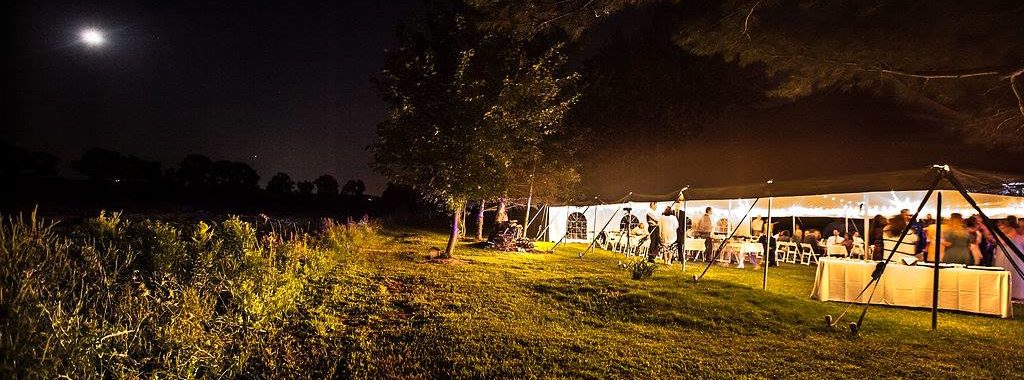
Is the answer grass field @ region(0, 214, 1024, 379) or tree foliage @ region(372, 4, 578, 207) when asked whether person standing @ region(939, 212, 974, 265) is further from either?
tree foliage @ region(372, 4, 578, 207)

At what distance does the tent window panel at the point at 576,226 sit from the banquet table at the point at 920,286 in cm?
1353

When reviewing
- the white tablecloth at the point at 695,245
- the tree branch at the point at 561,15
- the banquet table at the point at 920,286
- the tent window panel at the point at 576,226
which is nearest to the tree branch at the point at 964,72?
the banquet table at the point at 920,286

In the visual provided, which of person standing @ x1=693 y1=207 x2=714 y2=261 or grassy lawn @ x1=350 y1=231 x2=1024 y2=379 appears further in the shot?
person standing @ x1=693 y1=207 x2=714 y2=261

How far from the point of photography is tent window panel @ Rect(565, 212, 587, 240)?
2120 cm

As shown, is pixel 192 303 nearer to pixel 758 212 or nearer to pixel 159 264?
pixel 159 264

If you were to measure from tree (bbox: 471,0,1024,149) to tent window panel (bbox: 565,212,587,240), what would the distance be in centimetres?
1356

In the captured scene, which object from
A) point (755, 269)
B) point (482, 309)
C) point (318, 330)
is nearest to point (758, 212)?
point (755, 269)

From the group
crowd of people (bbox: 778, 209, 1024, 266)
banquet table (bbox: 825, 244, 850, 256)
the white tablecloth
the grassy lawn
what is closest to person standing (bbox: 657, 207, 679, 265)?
the white tablecloth

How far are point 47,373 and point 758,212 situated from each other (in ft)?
54.6

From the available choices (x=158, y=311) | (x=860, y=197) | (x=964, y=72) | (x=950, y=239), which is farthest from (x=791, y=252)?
(x=158, y=311)

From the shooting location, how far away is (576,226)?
2141 cm

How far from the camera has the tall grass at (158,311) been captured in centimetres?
303

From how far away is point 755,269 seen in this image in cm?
1232

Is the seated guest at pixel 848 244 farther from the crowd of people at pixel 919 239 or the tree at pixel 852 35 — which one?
the tree at pixel 852 35
